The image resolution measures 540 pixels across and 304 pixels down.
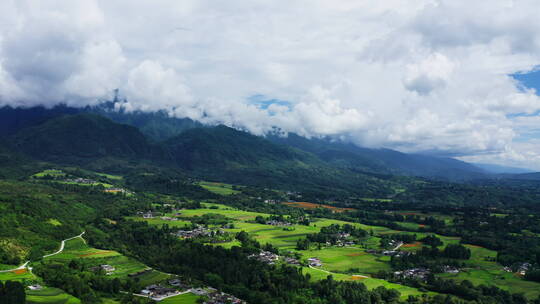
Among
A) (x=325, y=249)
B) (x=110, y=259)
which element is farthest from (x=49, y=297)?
(x=325, y=249)

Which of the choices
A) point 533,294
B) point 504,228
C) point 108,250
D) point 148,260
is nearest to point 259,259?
point 148,260

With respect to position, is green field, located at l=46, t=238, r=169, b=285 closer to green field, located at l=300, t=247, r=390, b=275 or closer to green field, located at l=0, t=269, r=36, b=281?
green field, located at l=0, t=269, r=36, b=281

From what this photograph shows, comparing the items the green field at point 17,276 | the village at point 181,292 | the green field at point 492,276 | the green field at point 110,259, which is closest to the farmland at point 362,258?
the green field at point 492,276

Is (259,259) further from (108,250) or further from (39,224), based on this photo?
(39,224)

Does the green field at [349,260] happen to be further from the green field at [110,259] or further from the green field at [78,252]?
the green field at [78,252]

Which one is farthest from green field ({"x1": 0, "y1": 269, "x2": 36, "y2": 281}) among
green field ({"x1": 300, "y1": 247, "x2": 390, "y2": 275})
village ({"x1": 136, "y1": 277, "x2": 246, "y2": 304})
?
green field ({"x1": 300, "y1": 247, "x2": 390, "y2": 275})

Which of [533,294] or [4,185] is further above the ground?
[4,185]

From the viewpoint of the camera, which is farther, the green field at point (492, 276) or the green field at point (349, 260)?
the green field at point (349, 260)

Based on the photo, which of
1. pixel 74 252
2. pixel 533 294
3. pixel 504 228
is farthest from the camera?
pixel 504 228
